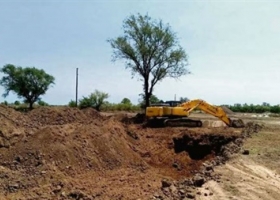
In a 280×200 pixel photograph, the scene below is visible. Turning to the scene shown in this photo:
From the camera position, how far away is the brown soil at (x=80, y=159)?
339 inches

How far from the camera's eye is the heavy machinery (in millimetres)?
20125

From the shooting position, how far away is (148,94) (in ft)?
105

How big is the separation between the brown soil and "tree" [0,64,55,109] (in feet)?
123

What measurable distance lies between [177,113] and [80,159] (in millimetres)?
10131

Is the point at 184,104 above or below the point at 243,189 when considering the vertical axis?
above

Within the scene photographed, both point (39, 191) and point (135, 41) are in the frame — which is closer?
point (39, 191)

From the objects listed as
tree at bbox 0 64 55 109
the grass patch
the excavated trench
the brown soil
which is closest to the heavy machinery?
the excavated trench

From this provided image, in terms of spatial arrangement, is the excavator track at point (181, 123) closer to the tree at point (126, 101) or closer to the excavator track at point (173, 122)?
the excavator track at point (173, 122)

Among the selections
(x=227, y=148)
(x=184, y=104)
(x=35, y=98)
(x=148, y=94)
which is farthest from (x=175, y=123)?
(x=35, y=98)

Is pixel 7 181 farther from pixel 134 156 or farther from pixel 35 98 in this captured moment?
pixel 35 98

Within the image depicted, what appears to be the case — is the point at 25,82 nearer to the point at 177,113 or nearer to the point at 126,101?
the point at 126,101

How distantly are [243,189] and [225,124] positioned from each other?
13790mm

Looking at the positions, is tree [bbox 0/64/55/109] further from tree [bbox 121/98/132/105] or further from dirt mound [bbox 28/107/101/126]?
dirt mound [bbox 28/107/101/126]

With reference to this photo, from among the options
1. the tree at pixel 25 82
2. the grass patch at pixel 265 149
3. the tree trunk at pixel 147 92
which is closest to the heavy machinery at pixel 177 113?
the grass patch at pixel 265 149
